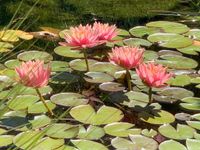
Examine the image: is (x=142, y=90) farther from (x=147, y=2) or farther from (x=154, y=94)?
(x=147, y=2)

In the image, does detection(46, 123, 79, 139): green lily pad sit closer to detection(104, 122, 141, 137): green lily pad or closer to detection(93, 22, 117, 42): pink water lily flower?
detection(104, 122, 141, 137): green lily pad

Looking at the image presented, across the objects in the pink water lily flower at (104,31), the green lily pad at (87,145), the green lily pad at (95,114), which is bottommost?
the green lily pad at (87,145)

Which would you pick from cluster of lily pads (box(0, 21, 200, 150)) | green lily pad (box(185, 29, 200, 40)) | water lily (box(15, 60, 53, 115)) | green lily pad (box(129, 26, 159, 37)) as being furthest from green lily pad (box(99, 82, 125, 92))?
green lily pad (box(185, 29, 200, 40))

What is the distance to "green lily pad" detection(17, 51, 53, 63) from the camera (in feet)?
8.07

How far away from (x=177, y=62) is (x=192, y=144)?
635 mm

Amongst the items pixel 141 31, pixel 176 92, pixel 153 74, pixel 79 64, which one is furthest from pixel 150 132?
pixel 141 31

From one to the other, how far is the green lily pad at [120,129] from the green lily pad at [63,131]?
0.11 meters

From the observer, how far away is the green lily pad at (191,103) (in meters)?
2.12

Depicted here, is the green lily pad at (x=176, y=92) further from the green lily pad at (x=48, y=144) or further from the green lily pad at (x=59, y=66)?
the green lily pad at (x=48, y=144)

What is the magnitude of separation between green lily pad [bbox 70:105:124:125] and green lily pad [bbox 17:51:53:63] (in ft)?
1.44

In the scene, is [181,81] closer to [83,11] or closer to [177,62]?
[177,62]

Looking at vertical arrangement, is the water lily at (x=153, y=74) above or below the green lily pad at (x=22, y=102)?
above

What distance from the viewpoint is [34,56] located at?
2.50 metres

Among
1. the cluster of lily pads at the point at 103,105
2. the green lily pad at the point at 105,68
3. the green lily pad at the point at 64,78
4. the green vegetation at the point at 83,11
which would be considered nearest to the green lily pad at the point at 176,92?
the cluster of lily pads at the point at 103,105
